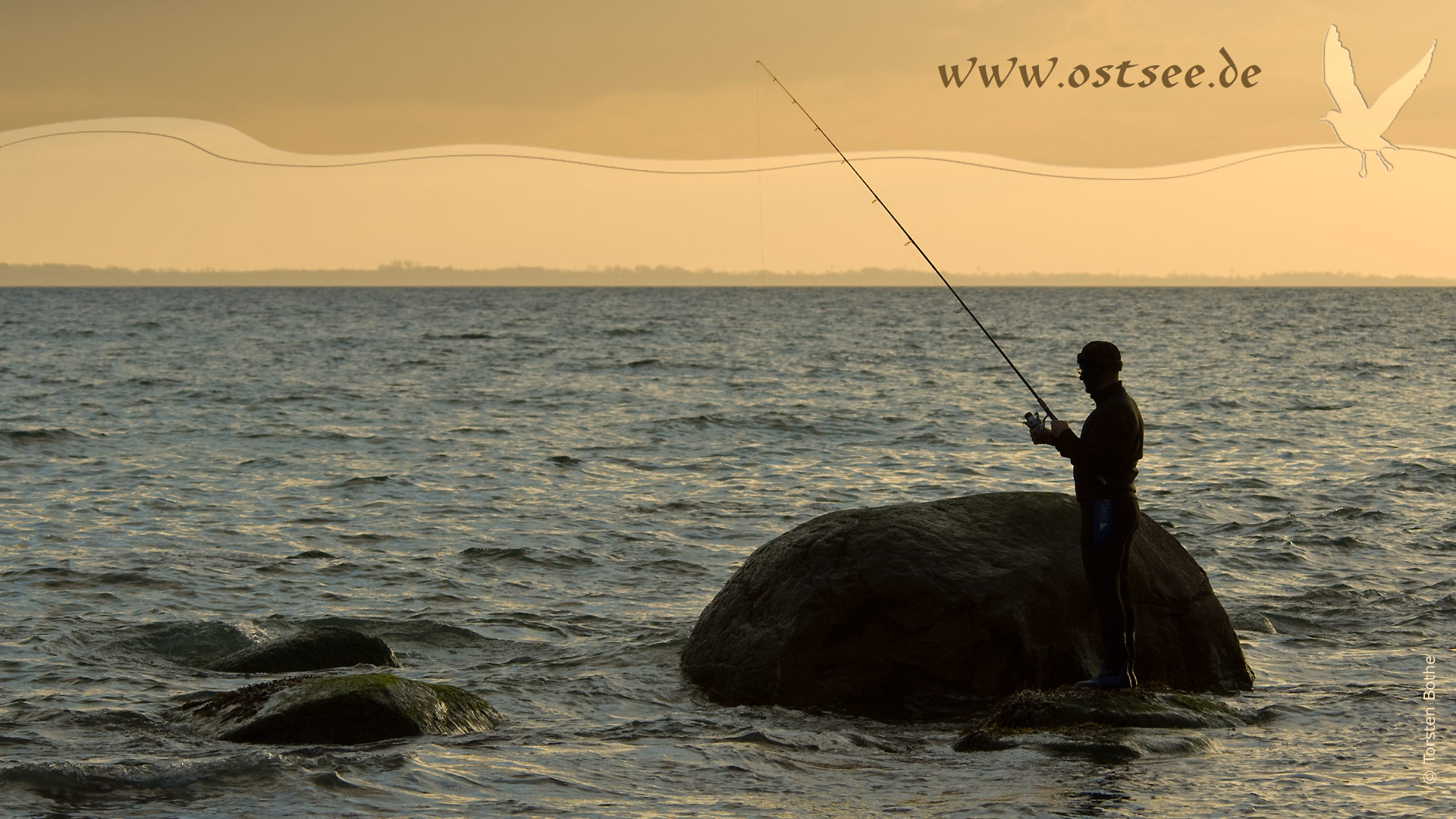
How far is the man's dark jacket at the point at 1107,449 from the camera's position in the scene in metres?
7.12

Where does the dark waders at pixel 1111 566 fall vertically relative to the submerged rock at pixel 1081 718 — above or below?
above

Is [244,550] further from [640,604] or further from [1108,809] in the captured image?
[1108,809]

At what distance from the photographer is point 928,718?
25.0 feet

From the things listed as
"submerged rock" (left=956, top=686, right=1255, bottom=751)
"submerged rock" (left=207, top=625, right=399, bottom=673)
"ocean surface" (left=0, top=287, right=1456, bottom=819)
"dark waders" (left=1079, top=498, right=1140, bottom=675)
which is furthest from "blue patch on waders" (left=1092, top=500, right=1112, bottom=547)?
"submerged rock" (left=207, top=625, right=399, bottom=673)

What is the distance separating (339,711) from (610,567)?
18.8ft

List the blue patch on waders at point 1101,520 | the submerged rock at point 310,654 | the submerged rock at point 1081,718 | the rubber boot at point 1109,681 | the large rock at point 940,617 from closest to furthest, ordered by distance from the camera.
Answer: the submerged rock at point 1081,718, the blue patch on waders at point 1101,520, the rubber boot at point 1109,681, the large rock at point 940,617, the submerged rock at point 310,654

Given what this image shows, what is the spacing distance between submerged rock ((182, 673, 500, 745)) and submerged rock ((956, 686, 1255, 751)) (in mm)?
2734

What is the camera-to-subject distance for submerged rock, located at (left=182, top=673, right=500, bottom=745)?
6.96 metres

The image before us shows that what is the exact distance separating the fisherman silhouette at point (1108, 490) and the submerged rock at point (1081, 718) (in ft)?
1.01

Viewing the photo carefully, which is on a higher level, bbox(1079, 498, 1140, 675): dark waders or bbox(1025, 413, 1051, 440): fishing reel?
bbox(1025, 413, 1051, 440): fishing reel

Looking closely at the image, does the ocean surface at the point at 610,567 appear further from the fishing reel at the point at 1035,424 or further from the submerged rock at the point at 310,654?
the fishing reel at the point at 1035,424

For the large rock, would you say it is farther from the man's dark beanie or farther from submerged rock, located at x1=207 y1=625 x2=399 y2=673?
submerged rock, located at x1=207 y1=625 x2=399 y2=673

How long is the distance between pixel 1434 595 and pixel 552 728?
7851 millimetres

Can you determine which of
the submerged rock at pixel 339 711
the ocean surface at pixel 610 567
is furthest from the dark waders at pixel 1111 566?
the submerged rock at pixel 339 711
